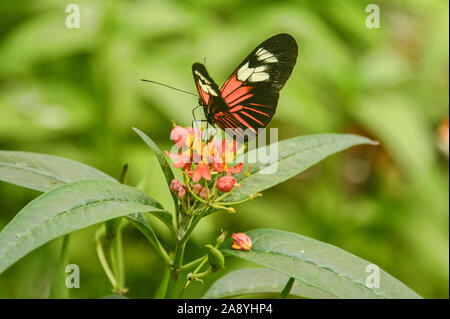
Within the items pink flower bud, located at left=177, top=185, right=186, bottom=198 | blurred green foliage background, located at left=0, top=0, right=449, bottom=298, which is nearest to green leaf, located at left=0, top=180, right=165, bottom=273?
pink flower bud, located at left=177, top=185, right=186, bottom=198

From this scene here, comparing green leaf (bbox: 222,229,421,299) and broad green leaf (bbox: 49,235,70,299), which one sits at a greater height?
green leaf (bbox: 222,229,421,299)

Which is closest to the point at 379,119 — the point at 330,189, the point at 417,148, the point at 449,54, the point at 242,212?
the point at 417,148

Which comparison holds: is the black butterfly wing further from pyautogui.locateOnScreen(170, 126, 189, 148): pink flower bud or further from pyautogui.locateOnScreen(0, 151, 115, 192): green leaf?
pyautogui.locateOnScreen(0, 151, 115, 192): green leaf

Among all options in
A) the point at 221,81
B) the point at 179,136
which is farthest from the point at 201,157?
the point at 221,81

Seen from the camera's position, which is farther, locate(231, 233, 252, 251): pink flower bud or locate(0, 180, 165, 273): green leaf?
locate(231, 233, 252, 251): pink flower bud

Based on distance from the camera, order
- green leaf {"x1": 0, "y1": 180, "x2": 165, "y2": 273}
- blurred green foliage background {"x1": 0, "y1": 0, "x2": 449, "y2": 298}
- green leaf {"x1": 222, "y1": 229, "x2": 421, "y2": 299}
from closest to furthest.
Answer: green leaf {"x1": 0, "y1": 180, "x2": 165, "y2": 273} → green leaf {"x1": 222, "y1": 229, "x2": 421, "y2": 299} → blurred green foliage background {"x1": 0, "y1": 0, "x2": 449, "y2": 298}
